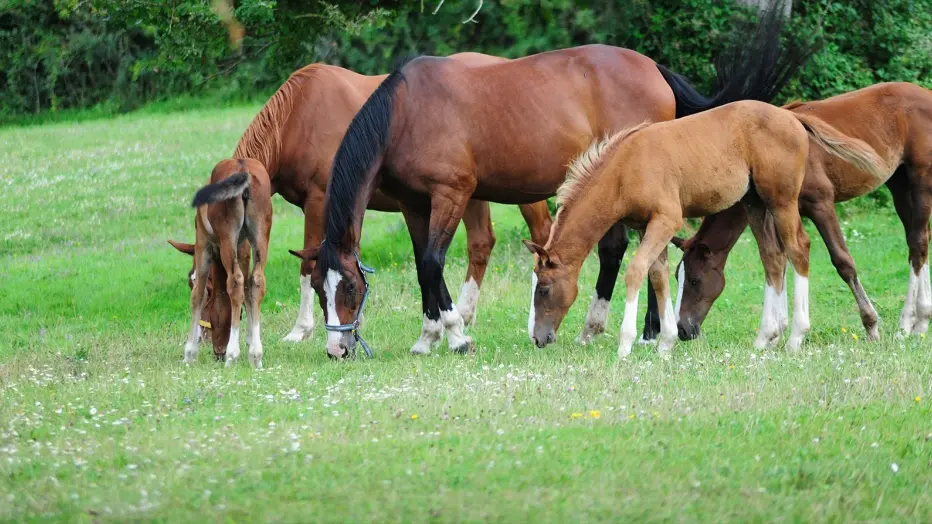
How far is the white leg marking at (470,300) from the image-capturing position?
35.0 ft

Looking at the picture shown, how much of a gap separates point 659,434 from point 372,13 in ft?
19.4

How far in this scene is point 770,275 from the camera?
29.5 ft

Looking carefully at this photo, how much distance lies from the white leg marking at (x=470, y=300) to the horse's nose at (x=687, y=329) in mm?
2106

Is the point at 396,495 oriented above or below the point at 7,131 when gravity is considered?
above

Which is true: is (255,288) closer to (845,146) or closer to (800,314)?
(800,314)

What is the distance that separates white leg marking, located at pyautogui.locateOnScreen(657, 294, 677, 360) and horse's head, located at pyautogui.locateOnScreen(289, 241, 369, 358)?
2.26 meters

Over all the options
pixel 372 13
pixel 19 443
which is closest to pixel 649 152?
pixel 372 13

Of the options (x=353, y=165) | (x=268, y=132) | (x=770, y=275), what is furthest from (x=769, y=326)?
(x=268, y=132)

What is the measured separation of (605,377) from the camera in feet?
24.2

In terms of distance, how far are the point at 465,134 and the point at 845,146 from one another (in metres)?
2.96

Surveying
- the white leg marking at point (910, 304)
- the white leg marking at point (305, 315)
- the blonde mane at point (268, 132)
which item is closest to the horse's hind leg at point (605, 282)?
the white leg marking at point (910, 304)

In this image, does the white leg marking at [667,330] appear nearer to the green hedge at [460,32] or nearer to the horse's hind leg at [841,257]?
the horse's hind leg at [841,257]

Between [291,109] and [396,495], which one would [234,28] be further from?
[396,495]

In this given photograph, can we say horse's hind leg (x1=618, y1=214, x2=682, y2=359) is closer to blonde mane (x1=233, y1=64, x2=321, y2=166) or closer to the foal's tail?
the foal's tail
